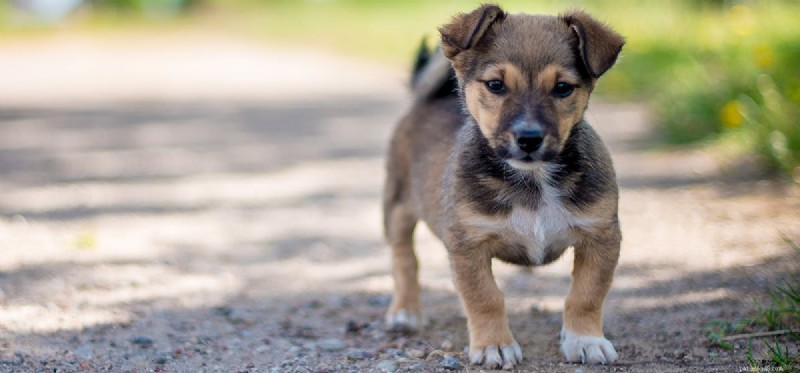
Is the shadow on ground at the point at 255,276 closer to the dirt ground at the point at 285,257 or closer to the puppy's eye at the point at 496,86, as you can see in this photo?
the dirt ground at the point at 285,257

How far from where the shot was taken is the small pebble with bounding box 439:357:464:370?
12.3 ft

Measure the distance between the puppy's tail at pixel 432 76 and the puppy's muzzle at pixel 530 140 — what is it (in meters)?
1.15

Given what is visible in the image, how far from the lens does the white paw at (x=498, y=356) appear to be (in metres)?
3.69

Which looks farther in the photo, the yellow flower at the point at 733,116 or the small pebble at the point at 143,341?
the yellow flower at the point at 733,116

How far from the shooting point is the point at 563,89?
3.64 meters

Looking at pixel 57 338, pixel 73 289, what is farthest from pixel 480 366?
pixel 73 289

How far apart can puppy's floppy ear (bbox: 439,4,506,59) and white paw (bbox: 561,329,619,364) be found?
124 cm

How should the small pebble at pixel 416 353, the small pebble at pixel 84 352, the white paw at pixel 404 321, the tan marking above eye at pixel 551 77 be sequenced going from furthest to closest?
the white paw at pixel 404 321 < the small pebble at pixel 416 353 < the small pebble at pixel 84 352 < the tan marking above eye at pixel 551 77

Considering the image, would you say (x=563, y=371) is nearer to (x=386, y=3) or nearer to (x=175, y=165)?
(x=175, y=165)

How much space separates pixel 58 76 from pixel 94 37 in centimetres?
759

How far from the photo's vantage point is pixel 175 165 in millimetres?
8930

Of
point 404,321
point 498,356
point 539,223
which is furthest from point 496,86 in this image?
point 404,321

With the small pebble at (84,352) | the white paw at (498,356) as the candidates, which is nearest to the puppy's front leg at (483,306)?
the white paw at (498,356)

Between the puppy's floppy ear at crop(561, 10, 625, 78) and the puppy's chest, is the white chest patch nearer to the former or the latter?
the puppy's chest
